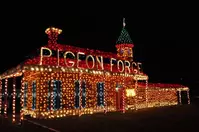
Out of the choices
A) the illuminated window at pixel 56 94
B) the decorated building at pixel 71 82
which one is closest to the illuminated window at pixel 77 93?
the decorated building at pixel 71 82

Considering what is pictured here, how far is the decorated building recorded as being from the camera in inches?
589

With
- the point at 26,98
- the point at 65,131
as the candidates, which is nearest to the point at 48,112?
the point at 26,98

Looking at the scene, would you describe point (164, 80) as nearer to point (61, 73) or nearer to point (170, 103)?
point (170, 103)

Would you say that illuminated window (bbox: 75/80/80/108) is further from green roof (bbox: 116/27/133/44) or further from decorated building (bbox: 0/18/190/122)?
green roof (bbox: 116/27/133/44)

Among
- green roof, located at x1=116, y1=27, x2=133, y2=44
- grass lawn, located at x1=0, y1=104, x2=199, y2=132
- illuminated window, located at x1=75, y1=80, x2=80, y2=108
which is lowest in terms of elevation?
grass lawn, located at x1=0, y1=104, x2=199, y2=132

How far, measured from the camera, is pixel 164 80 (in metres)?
56.1

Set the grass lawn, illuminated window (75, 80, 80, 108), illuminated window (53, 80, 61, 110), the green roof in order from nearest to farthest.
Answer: the grass lawn, illuminated window (53, 80, 61, 110), illuminated window (75, 80, 80, 108), the green roof

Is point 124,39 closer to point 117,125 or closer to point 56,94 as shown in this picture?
point 56,94

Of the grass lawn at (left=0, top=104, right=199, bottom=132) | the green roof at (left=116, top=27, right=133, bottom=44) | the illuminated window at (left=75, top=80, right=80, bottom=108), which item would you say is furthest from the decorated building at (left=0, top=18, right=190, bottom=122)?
the green roof at (left=116, top=27, right=133, bottom=44)

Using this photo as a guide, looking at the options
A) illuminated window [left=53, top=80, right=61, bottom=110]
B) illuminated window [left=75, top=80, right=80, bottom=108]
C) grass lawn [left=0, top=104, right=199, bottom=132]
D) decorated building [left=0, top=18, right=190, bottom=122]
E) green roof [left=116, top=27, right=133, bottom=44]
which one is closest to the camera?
grass lawn [left=0, top=104, right=199, bottom=132]

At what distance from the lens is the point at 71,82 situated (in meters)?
16.7

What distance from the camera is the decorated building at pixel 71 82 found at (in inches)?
589

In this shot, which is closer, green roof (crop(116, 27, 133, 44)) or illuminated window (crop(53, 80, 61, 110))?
illuminated window (crop(53, 80, 61, 110))

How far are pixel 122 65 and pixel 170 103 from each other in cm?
1185
